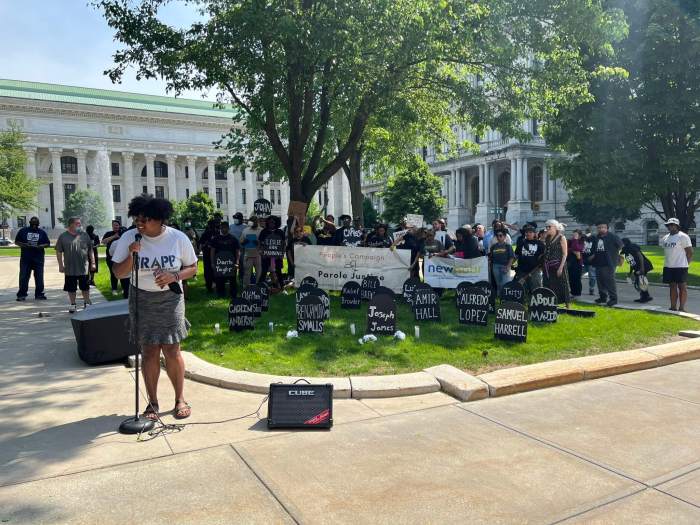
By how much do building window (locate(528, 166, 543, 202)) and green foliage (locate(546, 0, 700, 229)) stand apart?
52218 mm

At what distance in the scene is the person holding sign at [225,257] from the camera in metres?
11.5

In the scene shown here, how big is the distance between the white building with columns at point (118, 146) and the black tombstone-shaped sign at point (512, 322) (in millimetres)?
75143

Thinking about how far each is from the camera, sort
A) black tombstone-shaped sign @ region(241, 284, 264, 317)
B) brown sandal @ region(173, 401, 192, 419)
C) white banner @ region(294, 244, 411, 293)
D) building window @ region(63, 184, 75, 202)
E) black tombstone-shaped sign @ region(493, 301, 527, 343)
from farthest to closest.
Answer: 1. building window @ region(63, 184, 75, 202)
2. white banner @ region(294, 244, 411, 293)
3. black tombstone-shaped sign @ region(241, 284, 264, 317)
4. black tombstone-shaped sign @ region(493, 301, 527, 343)
5. brown sandal @ region(173, 401, 192, 419)

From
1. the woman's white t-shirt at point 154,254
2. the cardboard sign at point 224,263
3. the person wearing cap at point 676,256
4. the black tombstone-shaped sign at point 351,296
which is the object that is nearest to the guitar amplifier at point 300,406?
the woman's white t-shirt at point 154,254

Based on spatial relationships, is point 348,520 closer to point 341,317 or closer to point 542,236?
point 341,317

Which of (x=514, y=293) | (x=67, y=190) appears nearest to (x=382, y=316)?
(x=514, y=293)

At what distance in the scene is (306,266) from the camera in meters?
12.6

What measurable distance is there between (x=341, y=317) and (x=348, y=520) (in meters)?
6.35

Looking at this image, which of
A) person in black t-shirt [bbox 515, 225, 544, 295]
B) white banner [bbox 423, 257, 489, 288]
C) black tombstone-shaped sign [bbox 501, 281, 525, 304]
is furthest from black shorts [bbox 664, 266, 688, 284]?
black tombstone-shaped sign [bbox 501, 281, 525, 304]

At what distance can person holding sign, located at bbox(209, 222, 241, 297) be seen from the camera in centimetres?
1146

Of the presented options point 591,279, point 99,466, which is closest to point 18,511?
point 99,466

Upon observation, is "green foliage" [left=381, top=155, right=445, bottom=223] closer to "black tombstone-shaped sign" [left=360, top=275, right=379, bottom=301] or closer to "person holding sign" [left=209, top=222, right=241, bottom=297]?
"person holding sign" [left=209, top=222, right=241, bottom=297]

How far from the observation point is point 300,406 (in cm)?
478

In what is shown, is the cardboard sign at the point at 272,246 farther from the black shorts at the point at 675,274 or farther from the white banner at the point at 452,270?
the black shorts at the point at 675,274
